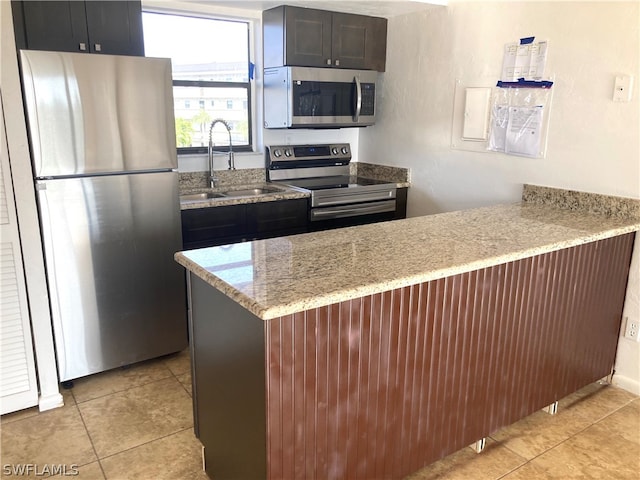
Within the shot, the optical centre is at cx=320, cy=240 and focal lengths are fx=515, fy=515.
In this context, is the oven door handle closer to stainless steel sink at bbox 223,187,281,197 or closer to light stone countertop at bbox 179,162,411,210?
light stone countertop at bbox 179,162,411,210

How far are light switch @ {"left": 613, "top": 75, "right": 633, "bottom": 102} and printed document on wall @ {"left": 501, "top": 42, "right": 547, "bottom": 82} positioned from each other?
428 millimetres

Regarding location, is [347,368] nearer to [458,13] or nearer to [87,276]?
[87,276]

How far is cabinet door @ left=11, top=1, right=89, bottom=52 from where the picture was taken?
2471 mm

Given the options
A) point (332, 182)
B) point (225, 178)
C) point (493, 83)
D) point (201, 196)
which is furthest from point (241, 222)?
point (493, 83)

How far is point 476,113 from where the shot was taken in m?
3.29

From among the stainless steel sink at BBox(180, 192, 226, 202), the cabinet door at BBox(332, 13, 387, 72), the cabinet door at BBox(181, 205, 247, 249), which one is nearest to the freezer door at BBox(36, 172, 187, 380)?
the cabinet door at BBox(181, 205, 247, 249)

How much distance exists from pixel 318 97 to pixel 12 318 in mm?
Answer: 2395

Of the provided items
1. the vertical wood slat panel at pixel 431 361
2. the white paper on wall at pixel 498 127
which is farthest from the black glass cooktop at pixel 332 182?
the vertical wood slat panel at pixel 431 361

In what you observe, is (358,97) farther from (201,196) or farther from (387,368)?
(387,368)

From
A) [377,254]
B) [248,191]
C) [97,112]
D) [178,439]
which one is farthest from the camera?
[248,191]

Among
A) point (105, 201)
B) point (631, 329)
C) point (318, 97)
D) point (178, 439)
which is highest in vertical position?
point (318, 97)

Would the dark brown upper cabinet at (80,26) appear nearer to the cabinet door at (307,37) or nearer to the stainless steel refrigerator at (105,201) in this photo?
the stainless steel refrigerator at (105,201)

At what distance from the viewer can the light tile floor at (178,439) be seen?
7.00ft

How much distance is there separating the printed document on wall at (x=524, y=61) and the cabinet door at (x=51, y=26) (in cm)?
236
